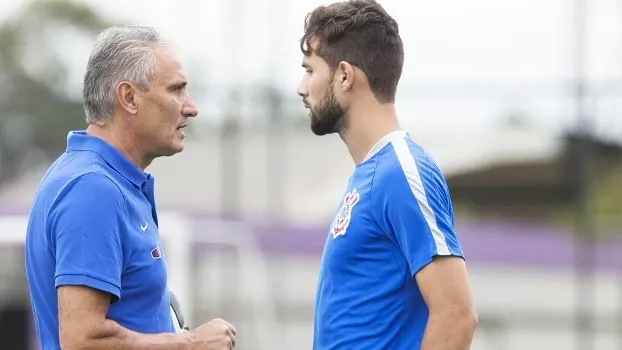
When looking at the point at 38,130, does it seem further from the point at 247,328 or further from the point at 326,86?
the point at 326,86

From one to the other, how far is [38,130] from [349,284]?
617 inches

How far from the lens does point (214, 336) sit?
333 cm

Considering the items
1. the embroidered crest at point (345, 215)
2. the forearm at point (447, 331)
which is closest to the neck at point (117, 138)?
the embroidered crest at point (345, 215)

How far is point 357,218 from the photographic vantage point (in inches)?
129

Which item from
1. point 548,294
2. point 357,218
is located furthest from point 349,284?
point 548,294

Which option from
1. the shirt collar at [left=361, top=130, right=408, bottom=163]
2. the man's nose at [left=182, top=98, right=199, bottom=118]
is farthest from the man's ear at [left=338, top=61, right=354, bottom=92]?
the man's nose at [left=182, top=98, right=199, bottom=118]

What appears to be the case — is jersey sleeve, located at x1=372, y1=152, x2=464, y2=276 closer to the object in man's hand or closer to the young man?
the young man

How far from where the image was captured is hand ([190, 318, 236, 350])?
3.30 metres

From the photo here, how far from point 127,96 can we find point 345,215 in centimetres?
73

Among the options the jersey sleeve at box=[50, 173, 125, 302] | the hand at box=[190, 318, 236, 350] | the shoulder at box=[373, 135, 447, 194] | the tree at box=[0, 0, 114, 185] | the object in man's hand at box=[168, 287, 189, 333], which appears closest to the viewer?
the jersey sleeve at box=[50, 173, 125, 302]

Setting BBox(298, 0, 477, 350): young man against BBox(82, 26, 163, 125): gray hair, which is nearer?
BBox(298, 0, 477, 350): young man

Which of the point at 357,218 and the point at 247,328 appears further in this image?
the point at 247,328

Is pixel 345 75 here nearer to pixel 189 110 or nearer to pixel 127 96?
pixel 189 110

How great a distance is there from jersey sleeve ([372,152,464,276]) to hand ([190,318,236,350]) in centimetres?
57
